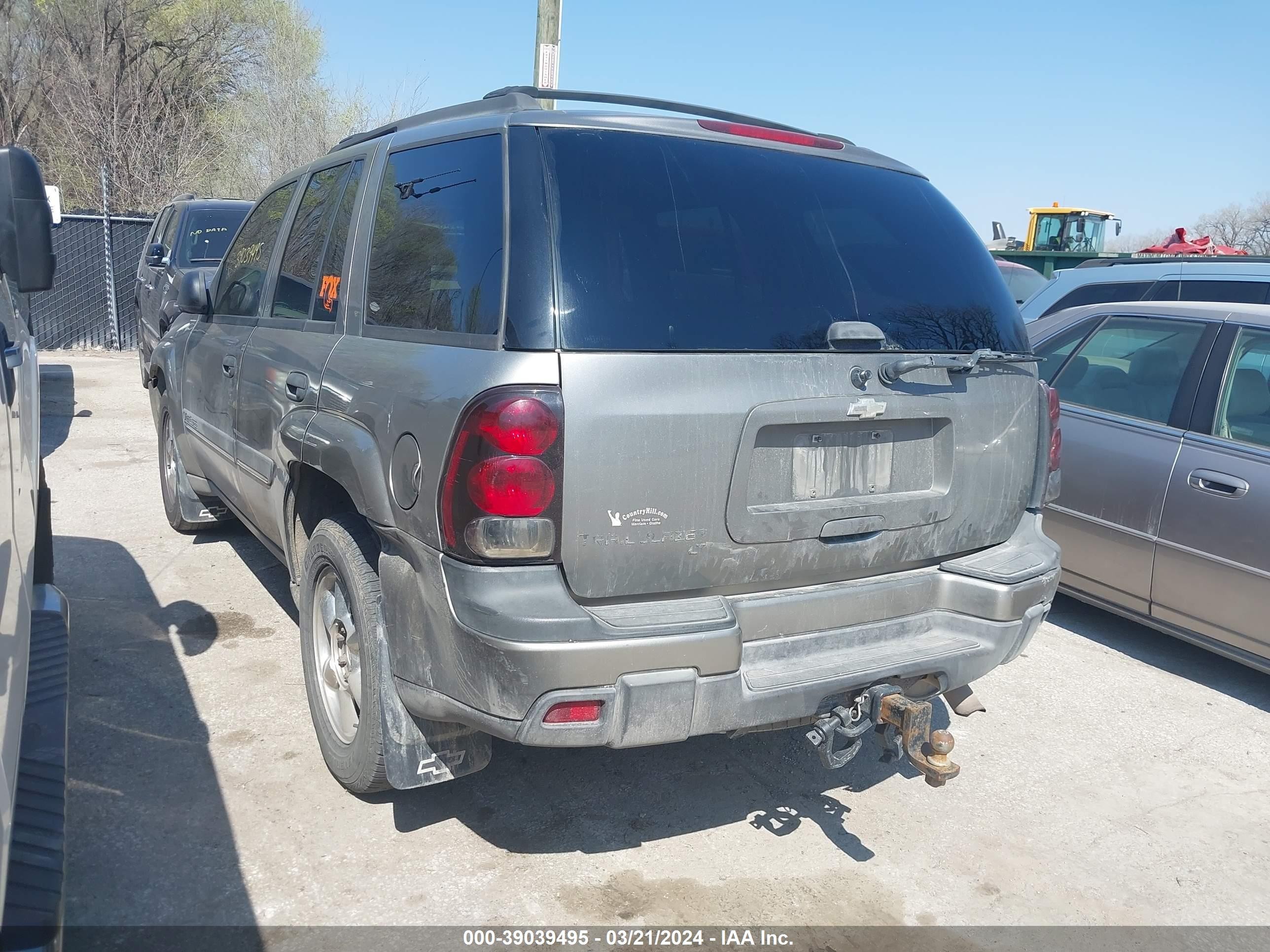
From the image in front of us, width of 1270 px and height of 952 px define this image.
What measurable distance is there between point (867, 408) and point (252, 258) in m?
3.03

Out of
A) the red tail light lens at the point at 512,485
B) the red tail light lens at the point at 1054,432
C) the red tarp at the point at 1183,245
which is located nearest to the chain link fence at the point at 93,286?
the red tail light lens at the point at 512,485

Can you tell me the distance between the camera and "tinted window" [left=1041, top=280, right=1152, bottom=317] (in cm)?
656

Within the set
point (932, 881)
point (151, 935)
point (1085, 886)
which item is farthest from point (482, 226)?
point (1085, 886)

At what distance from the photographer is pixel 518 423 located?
2479 millimetres

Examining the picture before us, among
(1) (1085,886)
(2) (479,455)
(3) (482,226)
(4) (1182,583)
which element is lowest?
(1) (1085,886)

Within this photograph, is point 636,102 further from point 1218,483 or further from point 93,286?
point 93,286

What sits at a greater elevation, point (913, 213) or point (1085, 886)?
point (913, 213)

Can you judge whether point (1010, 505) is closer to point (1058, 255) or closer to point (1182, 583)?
point (1182, 583)

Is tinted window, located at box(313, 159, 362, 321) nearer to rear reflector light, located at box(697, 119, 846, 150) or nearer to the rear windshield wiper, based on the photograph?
rear reflector light, located at box(697, 119, 846, 150)

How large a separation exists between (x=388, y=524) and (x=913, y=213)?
6.35ft

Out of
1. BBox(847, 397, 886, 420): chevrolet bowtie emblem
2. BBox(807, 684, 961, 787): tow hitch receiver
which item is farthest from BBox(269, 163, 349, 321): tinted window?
BBox(807, 684, 961, 787): tow hitch receiver

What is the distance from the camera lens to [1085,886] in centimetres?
317

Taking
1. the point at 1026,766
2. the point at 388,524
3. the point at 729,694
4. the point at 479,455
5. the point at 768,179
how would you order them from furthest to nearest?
1. the point at 1026,766
2. the point at 768,179
3. the point at 388,524
4. the point at 729,694
5. the point at 479,455

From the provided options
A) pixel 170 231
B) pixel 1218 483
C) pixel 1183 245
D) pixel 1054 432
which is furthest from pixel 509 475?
pixel 1183 245
